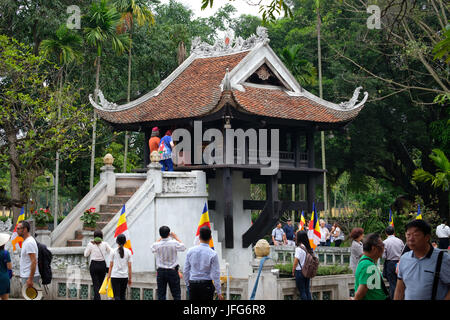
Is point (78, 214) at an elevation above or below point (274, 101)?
below

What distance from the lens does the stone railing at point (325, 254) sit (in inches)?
834

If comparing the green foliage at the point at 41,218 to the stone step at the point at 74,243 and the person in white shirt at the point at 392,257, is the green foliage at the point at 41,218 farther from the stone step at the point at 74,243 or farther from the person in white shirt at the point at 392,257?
the person in white shirt at the point at 392,257

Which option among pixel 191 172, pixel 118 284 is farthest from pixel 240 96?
pixel 118 284

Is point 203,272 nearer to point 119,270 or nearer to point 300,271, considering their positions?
point 300,271

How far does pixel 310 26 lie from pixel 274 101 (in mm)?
16242

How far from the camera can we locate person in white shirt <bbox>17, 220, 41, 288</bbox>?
33.3 feet

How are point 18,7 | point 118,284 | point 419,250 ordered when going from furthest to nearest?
point 18,7, point 118,284, point 419,250

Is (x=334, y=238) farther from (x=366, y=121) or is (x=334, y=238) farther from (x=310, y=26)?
(x=310, y=26)

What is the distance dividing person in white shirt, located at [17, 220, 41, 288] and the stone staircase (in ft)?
20.9

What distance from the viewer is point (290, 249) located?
2258cm

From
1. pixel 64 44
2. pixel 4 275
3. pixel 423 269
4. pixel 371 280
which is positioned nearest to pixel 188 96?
pixel 64 44

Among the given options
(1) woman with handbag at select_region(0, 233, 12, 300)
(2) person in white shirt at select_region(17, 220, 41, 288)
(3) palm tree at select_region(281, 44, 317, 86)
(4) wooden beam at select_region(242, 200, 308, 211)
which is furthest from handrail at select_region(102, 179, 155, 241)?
(3) palm tree at select_region(281, 44, 317, 86)

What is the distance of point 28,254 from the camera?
1029 cm

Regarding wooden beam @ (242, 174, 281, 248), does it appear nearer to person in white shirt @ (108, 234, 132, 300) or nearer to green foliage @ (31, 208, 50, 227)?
green foliage @ (31, 208, 50, 227)
